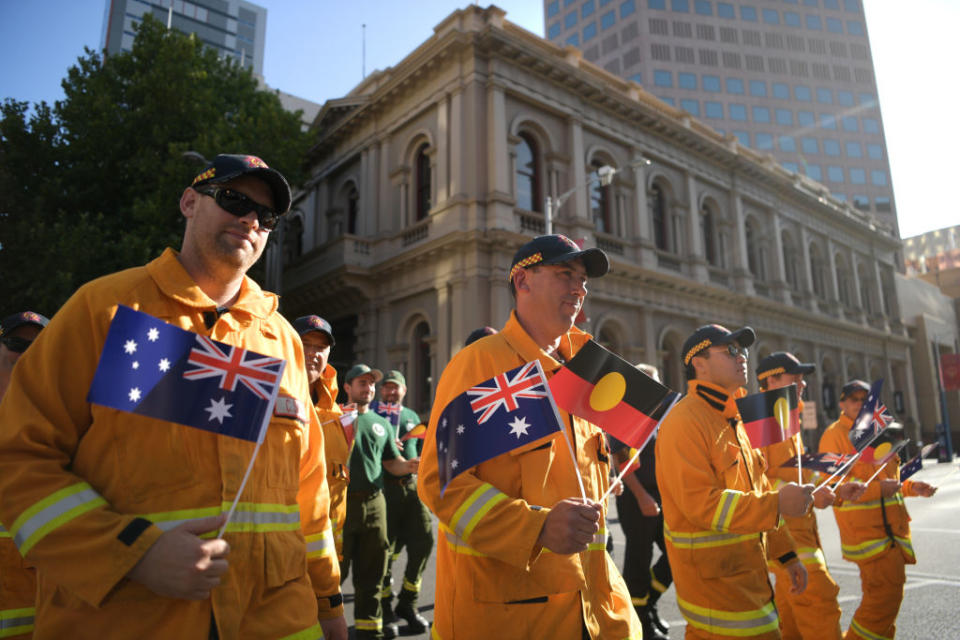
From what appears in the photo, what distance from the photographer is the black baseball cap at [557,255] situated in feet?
8.50

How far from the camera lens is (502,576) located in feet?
7.18

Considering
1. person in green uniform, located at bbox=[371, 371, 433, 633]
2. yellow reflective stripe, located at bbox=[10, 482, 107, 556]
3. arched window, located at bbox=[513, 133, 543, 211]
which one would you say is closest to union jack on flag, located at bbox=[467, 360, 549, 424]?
yellow reflective stripe, located at bbox=[10, 482, 107, 556]

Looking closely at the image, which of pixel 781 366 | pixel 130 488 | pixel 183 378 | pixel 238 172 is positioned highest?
pixel 238 172

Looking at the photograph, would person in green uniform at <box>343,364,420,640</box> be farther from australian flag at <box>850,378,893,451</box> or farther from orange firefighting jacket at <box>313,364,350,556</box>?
australian flag at <box>850,378,893,451</box>

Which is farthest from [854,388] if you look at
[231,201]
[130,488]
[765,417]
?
[130,488]

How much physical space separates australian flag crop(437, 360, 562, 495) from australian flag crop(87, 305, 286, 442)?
2.18 feet

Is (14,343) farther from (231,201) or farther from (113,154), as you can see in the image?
(113,154)

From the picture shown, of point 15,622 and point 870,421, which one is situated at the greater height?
point 870,421

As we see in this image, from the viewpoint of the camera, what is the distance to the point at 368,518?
204 inches

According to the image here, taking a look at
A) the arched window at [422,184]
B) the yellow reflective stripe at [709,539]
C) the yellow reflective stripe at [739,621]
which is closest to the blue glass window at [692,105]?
the arched window at [422,184]

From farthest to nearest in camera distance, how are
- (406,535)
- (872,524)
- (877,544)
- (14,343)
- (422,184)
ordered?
1. (422,184)
2. (406,535)
3. (872,524)
4. (877,544)
5. (14,343)

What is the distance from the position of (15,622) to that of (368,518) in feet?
8.61

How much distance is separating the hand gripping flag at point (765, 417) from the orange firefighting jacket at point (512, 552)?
5.80 feet

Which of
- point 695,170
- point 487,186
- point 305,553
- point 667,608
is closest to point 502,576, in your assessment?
point 305,553
